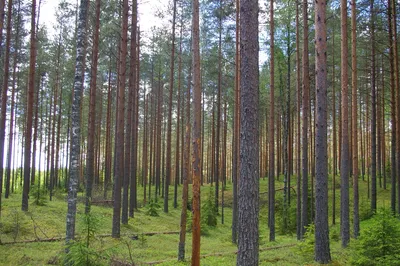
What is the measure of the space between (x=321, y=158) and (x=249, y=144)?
11.6 feet

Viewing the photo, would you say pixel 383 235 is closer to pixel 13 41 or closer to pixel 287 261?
pixel 287 261

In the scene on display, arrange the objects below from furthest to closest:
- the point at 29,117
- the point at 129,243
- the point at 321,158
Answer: the point at 29,117 < the point at 129,243 < the point at 321,158

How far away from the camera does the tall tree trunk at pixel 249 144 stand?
6014 millimetres

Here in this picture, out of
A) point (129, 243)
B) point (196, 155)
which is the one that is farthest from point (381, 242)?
point (129, 243)

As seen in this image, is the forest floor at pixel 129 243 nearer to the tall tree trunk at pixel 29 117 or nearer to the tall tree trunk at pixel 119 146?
the tall tree trunk at pixel 119 146

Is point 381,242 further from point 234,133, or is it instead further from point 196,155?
point 234,133

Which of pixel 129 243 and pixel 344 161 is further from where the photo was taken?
pixel 129 243

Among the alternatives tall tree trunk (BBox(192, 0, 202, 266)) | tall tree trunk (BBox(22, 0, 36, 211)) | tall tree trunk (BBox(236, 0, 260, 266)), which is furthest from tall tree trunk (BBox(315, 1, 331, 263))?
tall tree trunk (BBox(22, 0, 36, 211))

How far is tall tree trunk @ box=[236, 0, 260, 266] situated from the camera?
6014 millimetres

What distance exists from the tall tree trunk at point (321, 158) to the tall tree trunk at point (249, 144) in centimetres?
337

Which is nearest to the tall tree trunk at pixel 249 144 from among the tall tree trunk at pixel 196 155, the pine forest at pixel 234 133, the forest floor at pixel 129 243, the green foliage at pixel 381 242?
the pine forest at pixel 234 133

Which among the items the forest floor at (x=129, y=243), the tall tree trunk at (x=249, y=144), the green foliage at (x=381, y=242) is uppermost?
the tall tree trunk at (x=249, y=144)

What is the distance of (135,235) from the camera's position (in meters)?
15.0

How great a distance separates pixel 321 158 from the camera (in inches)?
348
